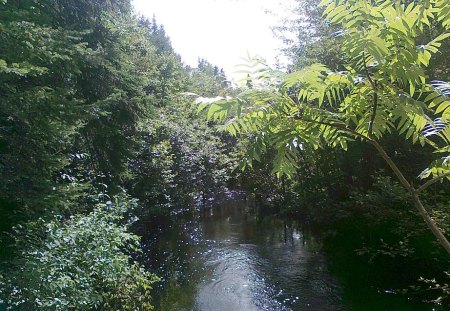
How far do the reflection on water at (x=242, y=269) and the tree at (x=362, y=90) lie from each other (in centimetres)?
695

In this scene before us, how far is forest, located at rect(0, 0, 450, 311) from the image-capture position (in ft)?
5.72

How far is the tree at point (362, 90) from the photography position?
5.22 ft

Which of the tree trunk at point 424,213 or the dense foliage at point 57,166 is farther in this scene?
the dense foliage at point 57,166

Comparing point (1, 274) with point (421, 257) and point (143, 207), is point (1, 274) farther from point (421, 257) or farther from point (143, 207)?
point (143, 207)

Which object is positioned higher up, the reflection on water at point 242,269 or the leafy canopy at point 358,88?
the leafy canopy at point 358,88

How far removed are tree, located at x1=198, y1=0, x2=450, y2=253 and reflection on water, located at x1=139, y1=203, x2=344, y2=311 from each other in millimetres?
6955

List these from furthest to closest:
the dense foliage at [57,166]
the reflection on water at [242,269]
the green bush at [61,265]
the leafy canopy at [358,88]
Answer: the reflection on water at [242,269], the dense foliage at [57,166], the green bush at [61,265], the leafy canopy at [358,88]

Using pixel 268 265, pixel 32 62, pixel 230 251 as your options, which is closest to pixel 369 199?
pixel 268 265

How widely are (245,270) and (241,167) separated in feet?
30.7

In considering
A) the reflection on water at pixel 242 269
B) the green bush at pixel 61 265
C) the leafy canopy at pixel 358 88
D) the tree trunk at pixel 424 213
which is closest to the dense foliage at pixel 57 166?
the green bush at pixel 61 265

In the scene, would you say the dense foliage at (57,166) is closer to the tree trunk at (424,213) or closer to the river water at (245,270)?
the tree trunk at (424,213)

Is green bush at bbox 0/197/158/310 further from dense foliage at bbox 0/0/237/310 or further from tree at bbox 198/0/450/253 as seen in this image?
tree at bbox 198/0/450/253

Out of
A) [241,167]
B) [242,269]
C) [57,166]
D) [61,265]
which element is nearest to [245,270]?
[242,269]

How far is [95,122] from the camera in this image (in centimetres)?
883
